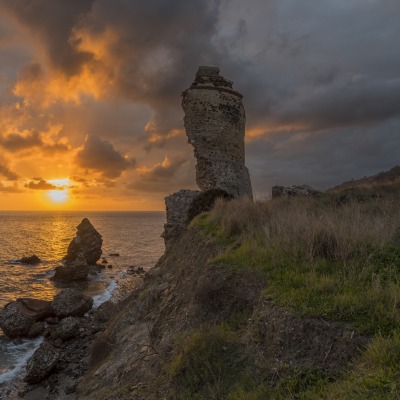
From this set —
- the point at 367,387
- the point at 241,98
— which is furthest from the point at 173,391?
the point at 241,98

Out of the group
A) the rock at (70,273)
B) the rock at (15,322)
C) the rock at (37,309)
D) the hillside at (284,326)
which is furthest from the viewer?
the rock at (70,273)

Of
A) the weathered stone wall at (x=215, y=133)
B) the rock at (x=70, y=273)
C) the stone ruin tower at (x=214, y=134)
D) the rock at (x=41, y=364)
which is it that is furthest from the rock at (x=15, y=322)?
the rock at (x=70, y=273)

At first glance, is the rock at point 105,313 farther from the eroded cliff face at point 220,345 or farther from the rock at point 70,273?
the rock at point 70,273

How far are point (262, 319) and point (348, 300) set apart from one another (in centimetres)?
165

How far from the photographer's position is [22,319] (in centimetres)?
2047

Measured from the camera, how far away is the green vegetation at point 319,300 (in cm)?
428

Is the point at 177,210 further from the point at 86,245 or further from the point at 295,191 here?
the point at 86,245

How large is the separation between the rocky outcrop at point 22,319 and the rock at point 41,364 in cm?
580

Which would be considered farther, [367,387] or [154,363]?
[154,363]

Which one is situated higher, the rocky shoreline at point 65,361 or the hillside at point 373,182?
the hillside at point 373,182

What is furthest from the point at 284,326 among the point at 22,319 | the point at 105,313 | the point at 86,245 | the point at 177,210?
the point at 86,245

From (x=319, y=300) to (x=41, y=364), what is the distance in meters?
14.0

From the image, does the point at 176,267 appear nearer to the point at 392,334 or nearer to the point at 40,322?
the point at 392,334

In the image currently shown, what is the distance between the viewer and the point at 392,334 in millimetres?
4750
